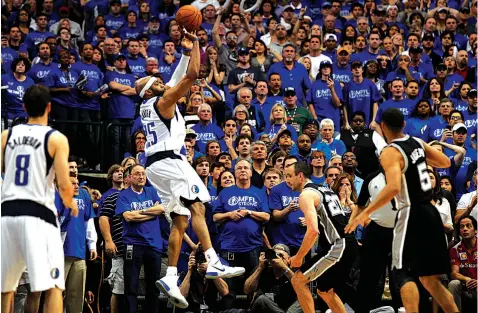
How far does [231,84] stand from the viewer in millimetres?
19984

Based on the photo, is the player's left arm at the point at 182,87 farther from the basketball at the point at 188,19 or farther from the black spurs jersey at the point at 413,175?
the black spurs jersey at the point at 413,175

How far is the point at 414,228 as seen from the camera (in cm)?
1147

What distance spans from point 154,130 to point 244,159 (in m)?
4.45

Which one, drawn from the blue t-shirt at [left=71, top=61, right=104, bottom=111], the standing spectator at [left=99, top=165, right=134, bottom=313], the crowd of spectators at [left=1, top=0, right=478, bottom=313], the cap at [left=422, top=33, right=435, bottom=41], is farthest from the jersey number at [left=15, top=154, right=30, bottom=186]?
the cap at [left=422, top=33, right=435, bottom=41]

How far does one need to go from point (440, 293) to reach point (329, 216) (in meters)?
2.17

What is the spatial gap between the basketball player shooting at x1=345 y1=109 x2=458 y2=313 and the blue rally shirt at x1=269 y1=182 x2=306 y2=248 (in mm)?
4076

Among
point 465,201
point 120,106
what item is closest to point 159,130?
point 465,201

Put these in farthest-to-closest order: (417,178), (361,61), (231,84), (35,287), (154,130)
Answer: (361,61)
(231,84)
(154,130)
(417,178)
(35,287)

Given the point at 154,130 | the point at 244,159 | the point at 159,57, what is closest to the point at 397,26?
the point at 159,57

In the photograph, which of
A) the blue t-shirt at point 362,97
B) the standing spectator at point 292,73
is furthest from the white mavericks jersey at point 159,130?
the blue t-shirt at point 362,97

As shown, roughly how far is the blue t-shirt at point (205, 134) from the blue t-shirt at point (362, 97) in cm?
281

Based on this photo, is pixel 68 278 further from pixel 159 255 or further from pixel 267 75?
pixel 267 75

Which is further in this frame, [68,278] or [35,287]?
[68,278]

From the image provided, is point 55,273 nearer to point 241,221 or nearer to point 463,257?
point 241,221
